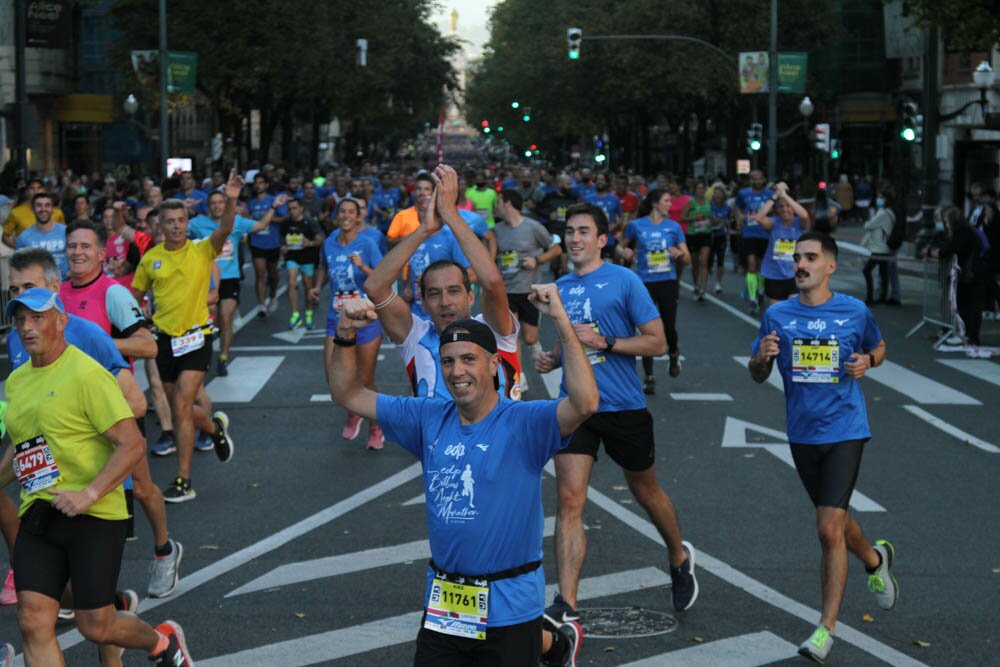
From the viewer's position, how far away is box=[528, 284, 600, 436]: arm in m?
5.09

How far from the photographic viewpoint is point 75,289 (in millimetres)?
8883

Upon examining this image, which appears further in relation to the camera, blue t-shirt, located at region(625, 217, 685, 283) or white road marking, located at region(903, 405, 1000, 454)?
blue t-shirt, located at region(625, 217, 685, 283)

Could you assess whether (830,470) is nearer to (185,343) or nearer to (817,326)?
(817,326)

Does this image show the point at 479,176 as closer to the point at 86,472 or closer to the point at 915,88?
the point at 86,472

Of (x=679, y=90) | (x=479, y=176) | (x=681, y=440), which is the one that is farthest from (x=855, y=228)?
(x=681, y=440)

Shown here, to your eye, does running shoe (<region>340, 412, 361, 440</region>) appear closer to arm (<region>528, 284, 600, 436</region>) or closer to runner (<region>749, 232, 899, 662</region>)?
runner (<region>749, 232, 899, 662</region>)

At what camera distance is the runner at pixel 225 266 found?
58.0 ft

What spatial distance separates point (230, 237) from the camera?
1802 centimetres

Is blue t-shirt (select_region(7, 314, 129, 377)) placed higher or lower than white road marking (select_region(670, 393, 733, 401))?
Result: higher

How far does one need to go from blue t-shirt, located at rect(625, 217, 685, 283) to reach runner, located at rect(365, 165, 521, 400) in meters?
8.62

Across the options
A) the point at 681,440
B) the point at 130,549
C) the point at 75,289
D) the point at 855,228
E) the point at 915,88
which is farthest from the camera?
the point at 915,88

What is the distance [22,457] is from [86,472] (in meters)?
0.26

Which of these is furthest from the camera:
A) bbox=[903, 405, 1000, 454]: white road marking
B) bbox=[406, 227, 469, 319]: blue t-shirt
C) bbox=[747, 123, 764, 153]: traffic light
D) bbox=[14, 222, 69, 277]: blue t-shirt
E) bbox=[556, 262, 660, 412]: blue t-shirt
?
bbox=[747, 123, 764, 153]: traffic light

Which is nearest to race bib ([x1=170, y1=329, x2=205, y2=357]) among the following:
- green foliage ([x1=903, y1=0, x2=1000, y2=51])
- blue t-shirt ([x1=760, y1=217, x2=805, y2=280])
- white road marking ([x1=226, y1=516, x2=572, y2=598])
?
white road marking ([x1=226, y1=516, x2=572, y2=598])
